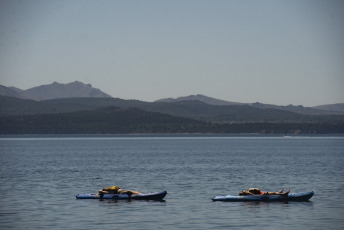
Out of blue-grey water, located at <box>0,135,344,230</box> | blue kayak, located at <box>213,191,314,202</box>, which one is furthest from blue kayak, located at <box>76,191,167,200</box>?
blue kayak, located at <box>213,191,314,202</box>

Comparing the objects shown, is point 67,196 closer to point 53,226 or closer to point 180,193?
point 180,193

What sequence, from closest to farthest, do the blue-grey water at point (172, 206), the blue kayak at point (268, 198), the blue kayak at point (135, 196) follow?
the blue-grey water at point (172, 206)
the blue kayak at point (268, 198)
the blue kayak at point (135, 196)

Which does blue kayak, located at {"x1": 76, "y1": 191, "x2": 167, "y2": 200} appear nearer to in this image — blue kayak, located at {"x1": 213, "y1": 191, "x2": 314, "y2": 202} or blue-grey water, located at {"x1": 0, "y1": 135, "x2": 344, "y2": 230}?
blue-grey water, located at {"x1": 0, "y1": 135, "x2": 344, "y2": 230}

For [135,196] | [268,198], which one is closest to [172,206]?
[135,196]

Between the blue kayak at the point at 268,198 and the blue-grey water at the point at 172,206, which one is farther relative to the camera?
the blue kayak at the point at 268,198

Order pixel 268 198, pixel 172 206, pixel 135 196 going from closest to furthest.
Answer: pixel 172 206 < pixel 268 198 < pixel 135 196

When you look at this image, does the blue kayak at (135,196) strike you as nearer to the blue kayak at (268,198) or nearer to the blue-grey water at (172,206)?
the blue-grey water at (172,206)

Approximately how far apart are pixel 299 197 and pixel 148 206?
52.1 ft

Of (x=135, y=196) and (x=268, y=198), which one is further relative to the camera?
(x=135, y=196)

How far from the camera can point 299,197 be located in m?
63.8

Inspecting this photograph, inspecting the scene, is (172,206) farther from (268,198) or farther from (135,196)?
(268,198)

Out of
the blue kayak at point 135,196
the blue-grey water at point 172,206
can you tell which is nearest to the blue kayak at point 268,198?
the blue-grey water at point 172,206

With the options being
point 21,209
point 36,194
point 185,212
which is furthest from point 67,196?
point 185,212

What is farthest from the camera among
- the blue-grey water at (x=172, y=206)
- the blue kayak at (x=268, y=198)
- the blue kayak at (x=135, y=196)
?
the blue kayak at (x=135, y=196)
